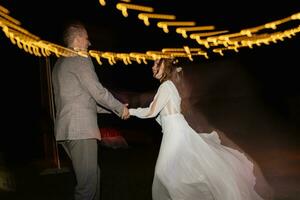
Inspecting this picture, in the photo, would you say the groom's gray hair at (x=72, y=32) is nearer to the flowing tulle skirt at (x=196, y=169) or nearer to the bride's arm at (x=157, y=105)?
the bride's arm at (x=157, y=105)

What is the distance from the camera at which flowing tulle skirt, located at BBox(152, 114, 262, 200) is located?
5.84m

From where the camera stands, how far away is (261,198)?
243 inches

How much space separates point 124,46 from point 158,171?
13801 millimetres

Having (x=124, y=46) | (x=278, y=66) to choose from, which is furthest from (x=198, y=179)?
(x=278, y=66)

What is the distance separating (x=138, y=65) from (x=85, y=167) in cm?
1560

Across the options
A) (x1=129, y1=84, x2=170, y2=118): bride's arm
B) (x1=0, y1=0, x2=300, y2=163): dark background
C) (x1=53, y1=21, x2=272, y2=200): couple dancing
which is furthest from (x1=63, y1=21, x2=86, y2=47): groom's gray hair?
(x1=0, y1=0, x2=300, y2=163): dark background

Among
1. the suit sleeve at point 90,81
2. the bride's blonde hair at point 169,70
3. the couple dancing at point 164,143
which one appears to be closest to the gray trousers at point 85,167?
the couple dancing at point 164,143

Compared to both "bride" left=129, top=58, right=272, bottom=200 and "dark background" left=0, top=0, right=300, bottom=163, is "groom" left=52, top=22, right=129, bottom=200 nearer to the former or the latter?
"bride" left=129, top=58, right=272, bottom=200

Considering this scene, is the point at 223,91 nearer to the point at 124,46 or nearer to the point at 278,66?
the point at 278,66

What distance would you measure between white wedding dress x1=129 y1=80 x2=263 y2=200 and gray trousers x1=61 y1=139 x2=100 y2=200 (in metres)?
0.90

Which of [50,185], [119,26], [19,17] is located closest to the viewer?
[50,185]

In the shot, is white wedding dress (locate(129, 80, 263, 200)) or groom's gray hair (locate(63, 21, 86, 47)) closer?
groom's gray hair (locate(63, 21, 86, 47))

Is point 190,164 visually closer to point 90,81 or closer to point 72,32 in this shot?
point 90,81

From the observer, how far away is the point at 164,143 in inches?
251
